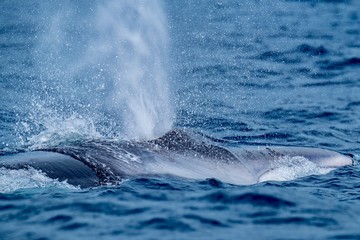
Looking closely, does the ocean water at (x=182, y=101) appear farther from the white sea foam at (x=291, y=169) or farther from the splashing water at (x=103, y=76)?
the white sea foam at (x=291, y=169)

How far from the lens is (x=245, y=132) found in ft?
62.6

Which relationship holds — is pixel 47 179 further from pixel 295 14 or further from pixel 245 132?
pixel 295 14

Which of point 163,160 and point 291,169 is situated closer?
point 163,160

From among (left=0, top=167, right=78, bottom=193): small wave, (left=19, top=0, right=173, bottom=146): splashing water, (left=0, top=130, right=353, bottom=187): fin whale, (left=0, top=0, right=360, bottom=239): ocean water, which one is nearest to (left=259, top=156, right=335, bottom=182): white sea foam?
(left=0, top=130, right=353, bottom=187): fin whale

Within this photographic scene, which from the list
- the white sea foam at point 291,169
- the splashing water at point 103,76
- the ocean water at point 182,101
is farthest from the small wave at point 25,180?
the white sea foam at point 291,169

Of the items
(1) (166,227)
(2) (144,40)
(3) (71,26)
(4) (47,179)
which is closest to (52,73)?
(2) (144,40)

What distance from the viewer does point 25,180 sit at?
407 inches

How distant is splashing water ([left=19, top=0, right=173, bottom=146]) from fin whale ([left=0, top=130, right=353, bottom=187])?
100cm

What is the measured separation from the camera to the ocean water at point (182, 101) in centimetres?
938

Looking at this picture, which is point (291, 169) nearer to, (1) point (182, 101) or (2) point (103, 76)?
(1) point (182, 101)

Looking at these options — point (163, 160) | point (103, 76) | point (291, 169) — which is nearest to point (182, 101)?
point (103, 76)

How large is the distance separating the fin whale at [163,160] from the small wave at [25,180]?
0.37ft

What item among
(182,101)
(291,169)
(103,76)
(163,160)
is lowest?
(163,160)

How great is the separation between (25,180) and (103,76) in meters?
16.0
